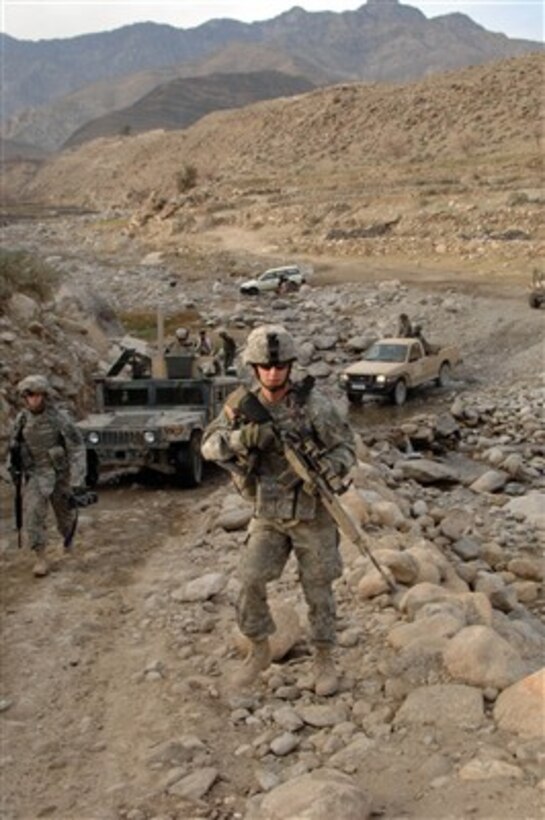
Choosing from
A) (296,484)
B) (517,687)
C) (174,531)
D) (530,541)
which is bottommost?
(530,541)

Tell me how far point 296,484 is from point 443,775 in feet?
4.98

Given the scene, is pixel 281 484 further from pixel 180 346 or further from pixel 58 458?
pixel 180 346

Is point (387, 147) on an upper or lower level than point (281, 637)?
upper

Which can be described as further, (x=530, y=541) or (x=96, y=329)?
(x=96, y=329)

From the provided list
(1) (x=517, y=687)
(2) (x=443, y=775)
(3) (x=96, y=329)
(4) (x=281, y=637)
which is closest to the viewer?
(2) (x=443, y=775)

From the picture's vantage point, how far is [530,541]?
440 inches

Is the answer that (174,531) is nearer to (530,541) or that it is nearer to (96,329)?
(530,541)

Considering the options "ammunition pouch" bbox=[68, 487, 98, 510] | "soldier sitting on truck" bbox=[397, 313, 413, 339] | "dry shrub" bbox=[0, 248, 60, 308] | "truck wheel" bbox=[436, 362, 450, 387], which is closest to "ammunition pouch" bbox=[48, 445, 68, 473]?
"ammunition pouch" bbox=[68, 487, 98, 510]

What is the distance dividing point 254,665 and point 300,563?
0.76 m

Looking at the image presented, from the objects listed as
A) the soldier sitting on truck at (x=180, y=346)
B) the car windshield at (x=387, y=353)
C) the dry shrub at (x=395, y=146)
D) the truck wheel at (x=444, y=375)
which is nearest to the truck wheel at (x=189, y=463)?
the soldier sitting on truck at (x=180, y=346)

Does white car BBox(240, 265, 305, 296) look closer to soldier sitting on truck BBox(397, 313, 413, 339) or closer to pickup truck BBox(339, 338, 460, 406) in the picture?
soldier sitting on truck BBox(397, 313, 413, 339)

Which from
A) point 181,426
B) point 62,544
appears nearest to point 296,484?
point 62,544

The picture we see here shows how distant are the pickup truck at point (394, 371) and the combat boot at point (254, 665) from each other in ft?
42.1

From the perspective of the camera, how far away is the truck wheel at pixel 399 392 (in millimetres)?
18467
